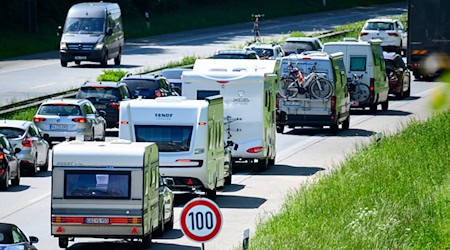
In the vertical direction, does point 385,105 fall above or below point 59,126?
below

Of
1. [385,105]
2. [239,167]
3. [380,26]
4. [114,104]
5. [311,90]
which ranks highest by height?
[311,90]

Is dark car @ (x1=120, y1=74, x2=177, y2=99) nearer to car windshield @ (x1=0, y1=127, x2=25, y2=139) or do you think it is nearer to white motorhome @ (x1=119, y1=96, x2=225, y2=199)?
car windshield @ (x1=0, y1=127, x2=25, y2=139)

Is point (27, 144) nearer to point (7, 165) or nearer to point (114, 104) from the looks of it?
point (7, 165)

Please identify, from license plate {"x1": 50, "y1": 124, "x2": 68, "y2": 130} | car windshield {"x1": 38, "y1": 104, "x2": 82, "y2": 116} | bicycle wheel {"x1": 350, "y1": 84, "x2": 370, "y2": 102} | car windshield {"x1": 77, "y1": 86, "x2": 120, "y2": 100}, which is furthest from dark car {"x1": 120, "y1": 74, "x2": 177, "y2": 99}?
bicycle wheel {"x1": 350, "y1": 84, "x2": 370, "y2": 102}

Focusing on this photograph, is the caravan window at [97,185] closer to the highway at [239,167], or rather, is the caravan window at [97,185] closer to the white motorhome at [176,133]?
the highway at [239,167]

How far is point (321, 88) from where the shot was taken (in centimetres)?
3894

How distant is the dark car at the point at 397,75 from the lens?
166ft

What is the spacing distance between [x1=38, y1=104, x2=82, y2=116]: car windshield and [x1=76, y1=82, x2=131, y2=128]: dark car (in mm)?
3396

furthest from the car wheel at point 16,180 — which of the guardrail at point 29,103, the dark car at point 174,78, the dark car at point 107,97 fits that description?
the dark car at point 174,78

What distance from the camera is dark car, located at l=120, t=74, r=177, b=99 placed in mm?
41312

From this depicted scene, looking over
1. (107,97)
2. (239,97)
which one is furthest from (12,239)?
(107,97)

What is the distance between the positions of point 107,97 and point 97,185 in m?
20.1

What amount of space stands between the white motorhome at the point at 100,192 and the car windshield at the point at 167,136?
521cm

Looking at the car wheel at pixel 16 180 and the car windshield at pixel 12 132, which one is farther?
the car windshield at pixel 12 132
